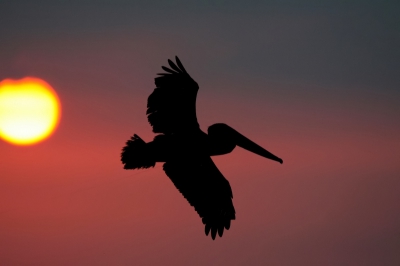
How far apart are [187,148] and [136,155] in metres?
1.36

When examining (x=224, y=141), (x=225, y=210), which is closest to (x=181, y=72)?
(x=224, y=141)

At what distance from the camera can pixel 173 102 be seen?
23.6 metres

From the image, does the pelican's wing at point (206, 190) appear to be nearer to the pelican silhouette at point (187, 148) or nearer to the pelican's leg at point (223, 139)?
the pelican silhouette at point (187, 148)

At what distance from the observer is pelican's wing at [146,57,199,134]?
77.3 ft

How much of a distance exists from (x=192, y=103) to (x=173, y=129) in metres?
0.85

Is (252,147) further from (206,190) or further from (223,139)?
(206,190)

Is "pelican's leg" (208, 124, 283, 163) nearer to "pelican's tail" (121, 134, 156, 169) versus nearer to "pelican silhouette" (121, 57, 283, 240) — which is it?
"pelican silhouette" (121, 57, 283, 240)

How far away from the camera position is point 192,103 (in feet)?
77.4

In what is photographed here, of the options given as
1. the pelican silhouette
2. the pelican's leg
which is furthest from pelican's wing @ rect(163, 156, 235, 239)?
the pelican's leg

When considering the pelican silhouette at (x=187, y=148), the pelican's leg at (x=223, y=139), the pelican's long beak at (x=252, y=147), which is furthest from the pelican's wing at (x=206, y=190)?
the pelican's long beak at (x=252, y=147)

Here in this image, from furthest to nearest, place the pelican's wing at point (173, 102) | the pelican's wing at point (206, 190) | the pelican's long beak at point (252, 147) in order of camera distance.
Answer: the pelican's long beak at point (252, 147) < the pelican's wing at point (206, 190) < the pelican's wing at point (173, 102)

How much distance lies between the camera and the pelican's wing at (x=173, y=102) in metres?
23.6

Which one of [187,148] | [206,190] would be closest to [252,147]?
[206,190]

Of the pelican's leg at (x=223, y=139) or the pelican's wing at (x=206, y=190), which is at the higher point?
the pelican's leg at (x=223, y=139)
